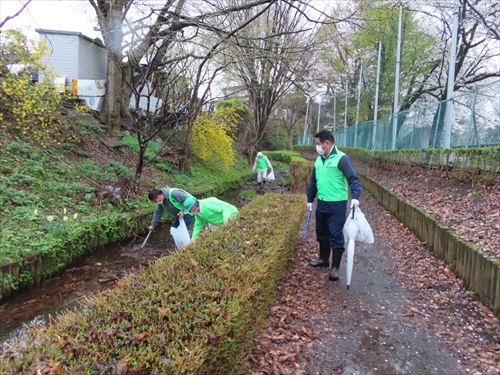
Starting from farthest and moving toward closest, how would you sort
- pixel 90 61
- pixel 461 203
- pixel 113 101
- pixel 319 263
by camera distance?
pixel 90 61 → pixel 113 101 → pixel 461 203 → pixel 319 263

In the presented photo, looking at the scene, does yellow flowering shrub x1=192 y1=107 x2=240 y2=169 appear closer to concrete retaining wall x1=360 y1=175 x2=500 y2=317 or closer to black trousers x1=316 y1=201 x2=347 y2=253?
concrete retaining wall x1=360 y1=175 x2=500 y2=317

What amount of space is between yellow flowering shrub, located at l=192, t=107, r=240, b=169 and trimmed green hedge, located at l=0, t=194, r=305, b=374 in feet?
44.1

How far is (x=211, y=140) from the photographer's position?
674 inches

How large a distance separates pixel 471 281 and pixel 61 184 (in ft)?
27.4

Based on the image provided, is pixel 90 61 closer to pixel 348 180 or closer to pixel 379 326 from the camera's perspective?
pixel 348 180

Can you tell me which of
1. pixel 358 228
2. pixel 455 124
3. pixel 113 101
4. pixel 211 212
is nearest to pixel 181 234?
pixel 211 212

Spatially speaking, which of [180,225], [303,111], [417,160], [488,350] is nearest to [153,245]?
[180,225]

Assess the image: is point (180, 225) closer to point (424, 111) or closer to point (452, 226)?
point (452, 226)

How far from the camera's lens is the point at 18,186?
24.1ft

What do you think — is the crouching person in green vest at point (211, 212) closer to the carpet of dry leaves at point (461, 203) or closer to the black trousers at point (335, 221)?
the black trousers at point (335, 221)

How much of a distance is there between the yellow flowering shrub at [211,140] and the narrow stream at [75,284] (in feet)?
30.3

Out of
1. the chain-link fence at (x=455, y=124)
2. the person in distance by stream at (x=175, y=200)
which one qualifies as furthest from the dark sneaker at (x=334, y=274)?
the chain-link fence at (x=455, y=124)

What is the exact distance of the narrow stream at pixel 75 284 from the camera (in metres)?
4.58

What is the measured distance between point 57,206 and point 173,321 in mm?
6164
